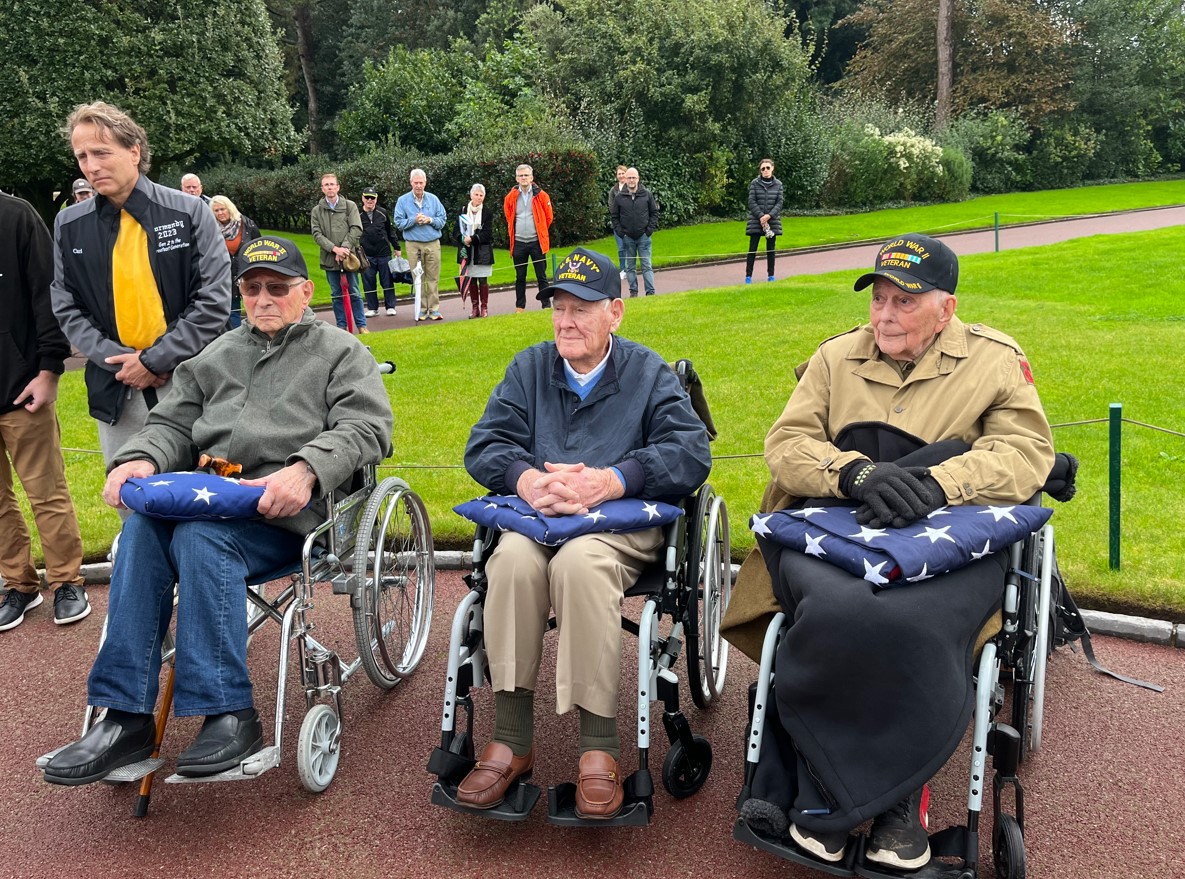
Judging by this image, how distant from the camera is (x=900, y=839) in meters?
2.85

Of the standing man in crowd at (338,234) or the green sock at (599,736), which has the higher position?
the standing man in crowd at (338,234)

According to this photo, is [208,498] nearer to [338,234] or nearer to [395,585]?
[395,585]

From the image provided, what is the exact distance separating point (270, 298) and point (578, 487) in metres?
1.46

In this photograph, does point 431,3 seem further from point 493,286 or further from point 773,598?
point 773,598

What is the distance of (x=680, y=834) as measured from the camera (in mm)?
3301

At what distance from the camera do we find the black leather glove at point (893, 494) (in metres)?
3.14

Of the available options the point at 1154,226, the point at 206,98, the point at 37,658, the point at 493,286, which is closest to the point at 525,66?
the point at 206,98

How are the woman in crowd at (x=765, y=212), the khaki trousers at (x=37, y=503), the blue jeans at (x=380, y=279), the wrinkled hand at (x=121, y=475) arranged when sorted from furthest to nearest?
the woman in crowd at (x=765, y=212) < the blue jeans at (x=380, y=279) < the khaki trousers at (x=37, y=503) < the wrinkled hand at (x=121, y=475)

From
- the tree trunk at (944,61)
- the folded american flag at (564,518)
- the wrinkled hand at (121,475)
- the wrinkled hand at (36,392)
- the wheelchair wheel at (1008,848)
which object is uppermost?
the tree trunk at (944,61)

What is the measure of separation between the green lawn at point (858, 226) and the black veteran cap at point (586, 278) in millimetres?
13758

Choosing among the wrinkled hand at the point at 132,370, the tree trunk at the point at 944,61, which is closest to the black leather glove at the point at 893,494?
the wrinkled hand at the point at 132,370

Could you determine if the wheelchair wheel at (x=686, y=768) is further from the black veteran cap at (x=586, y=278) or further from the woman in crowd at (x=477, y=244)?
the woman in crowd at (x=477, y=244)

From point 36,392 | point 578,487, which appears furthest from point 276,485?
point 36,392

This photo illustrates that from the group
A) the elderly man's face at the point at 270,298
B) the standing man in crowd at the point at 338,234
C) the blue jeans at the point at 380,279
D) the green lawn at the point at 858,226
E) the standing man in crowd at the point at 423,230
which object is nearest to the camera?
the elderly man's face at the point at 270,298
